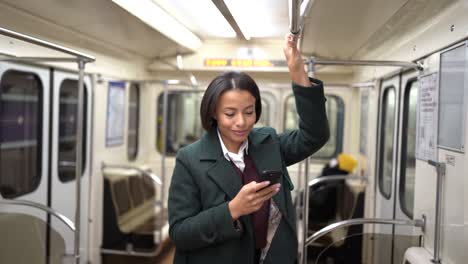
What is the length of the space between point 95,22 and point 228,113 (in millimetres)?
1927

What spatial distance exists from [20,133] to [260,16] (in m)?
1.92

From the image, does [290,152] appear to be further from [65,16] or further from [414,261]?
[65,16]

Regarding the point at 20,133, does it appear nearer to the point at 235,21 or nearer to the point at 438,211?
the point at 235,21

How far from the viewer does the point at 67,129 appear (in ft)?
12.6

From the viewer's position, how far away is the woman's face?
1.41 m

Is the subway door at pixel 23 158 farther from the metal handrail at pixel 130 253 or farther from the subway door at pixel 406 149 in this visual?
the subway door at pixel 406 149

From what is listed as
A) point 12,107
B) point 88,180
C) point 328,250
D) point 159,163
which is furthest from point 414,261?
Result: point 159,163

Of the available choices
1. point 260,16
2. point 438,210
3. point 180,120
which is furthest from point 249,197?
point 180,120

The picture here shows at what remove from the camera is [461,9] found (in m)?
2.06

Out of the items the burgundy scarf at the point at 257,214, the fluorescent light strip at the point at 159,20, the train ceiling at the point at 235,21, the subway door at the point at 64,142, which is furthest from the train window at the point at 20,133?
the burgundy scarf at the point at 257,214

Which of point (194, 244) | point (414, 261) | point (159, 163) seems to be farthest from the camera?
point (159, 163)

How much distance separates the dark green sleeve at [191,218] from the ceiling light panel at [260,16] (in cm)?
123

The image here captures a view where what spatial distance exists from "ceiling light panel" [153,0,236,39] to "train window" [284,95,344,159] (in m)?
1.91

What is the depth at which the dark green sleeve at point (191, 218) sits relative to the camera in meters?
1.35
